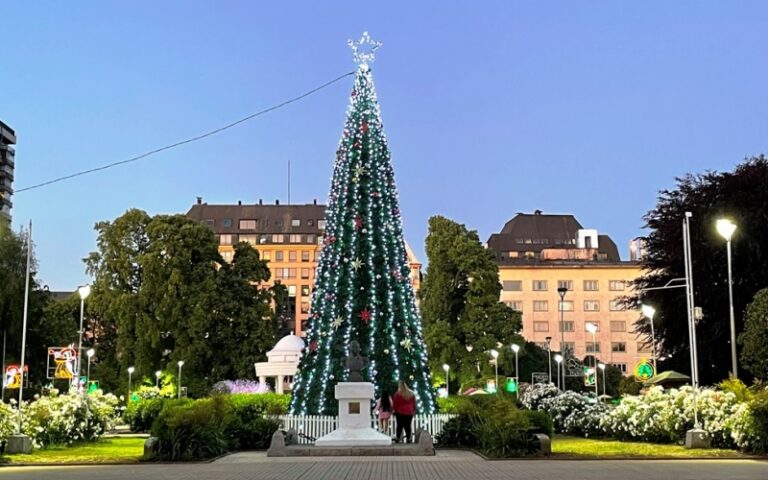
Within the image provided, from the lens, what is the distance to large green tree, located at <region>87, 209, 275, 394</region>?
6062 cm

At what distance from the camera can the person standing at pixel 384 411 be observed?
26.2 metres

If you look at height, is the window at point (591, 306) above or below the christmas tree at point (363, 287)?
above

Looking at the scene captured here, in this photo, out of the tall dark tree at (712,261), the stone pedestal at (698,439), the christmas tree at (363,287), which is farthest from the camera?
the tall dark tree at (712,261)

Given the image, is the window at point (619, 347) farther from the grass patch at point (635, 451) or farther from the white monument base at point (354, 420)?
the white monument base at point (354, 420)

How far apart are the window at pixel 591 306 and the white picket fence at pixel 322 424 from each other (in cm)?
8819

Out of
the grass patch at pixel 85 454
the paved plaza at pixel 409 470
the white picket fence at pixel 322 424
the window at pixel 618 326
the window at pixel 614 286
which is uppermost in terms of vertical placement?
the window at pixel 614 286

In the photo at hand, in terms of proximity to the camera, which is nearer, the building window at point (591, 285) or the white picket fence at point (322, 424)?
the white picket fence at point (322, 424)

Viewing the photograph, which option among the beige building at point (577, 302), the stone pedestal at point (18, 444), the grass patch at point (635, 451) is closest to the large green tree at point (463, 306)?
the grass patch at point (635, 451)

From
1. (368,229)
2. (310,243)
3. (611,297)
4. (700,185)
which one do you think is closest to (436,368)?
(700,185)

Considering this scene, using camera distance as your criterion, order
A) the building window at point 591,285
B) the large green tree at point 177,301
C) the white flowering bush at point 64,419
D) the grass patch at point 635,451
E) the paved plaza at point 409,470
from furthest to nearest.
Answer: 1. the building window at point 591,285
2. the large green tree at point 177,301
3. the white flowering bush at point 64,419
4. the grass patch at point 635,451
5. the paved plaza at point 409,470

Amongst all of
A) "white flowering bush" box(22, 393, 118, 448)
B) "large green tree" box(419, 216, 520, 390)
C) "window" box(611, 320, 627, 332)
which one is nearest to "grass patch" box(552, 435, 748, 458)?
"white flowering bush" box(22, 393, 118, 448)

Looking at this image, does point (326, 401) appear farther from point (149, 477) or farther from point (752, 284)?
point (752, 284)

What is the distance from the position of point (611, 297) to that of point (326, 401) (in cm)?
9068

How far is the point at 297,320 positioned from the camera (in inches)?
5659
